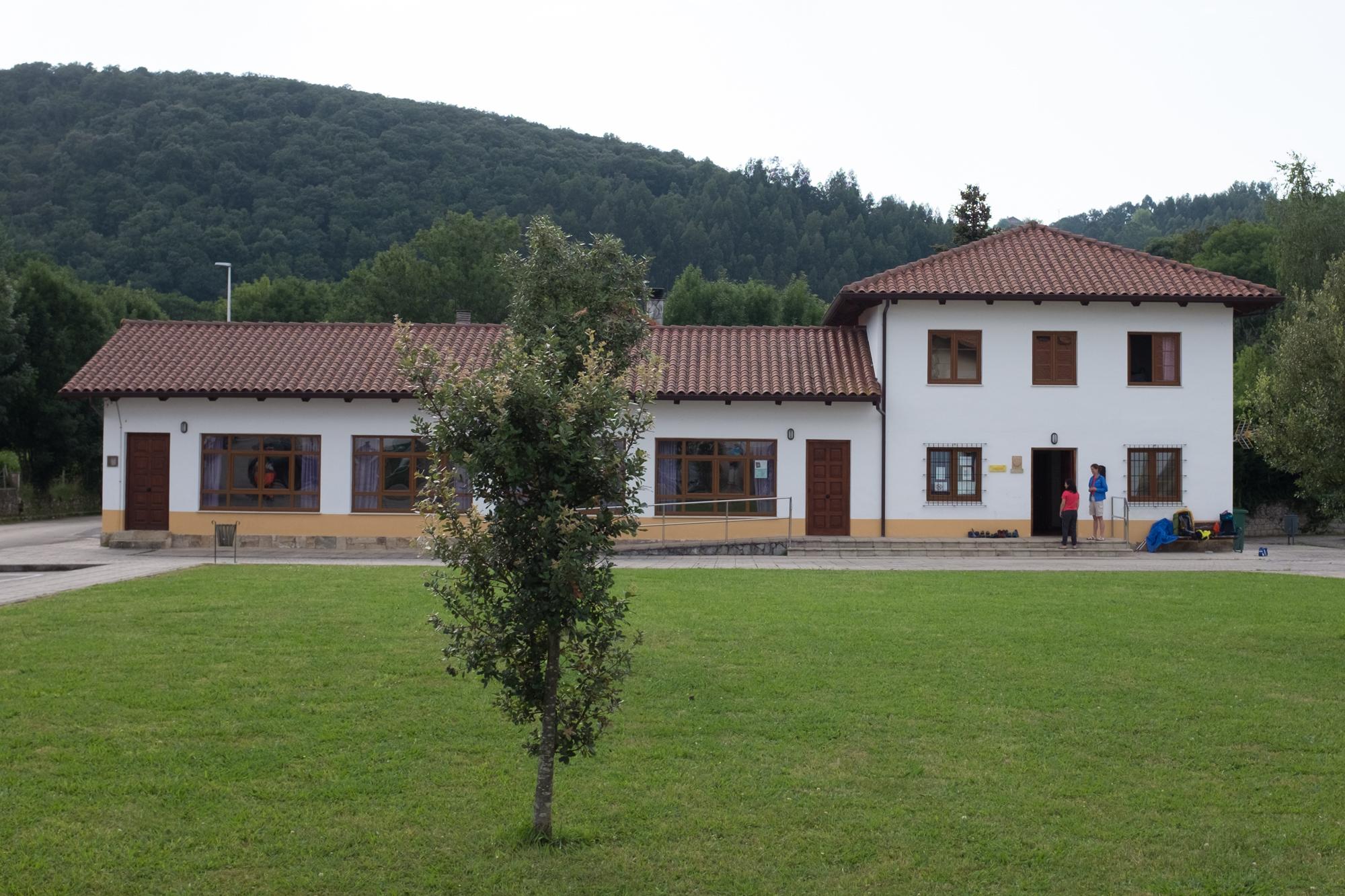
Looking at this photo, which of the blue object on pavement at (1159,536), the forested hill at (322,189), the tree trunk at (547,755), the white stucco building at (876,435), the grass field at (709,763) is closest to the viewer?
the grass field at (709,763)

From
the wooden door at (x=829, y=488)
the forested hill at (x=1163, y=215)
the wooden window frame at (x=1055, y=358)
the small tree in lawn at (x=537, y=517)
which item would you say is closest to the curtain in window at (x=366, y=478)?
the wooden door at (x=829, y=488)

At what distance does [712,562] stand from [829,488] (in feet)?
16.9

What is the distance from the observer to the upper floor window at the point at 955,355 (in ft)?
93.2

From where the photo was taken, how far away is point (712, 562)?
24.3m

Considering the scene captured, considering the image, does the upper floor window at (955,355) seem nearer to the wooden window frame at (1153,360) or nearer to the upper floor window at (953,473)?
the upper floor window at (953,473)

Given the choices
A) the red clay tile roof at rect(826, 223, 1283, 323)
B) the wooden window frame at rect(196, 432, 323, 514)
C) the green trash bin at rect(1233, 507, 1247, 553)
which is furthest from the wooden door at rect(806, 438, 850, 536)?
the wooden window frame at rect(196, 432, 323, 514)

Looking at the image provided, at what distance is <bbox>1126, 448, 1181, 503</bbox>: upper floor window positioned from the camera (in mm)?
28219

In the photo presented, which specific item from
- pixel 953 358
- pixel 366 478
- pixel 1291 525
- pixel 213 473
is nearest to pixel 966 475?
pixel 953 358

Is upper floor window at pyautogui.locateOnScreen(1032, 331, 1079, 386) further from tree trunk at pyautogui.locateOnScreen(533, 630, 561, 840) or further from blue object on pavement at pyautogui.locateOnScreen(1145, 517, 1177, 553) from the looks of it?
tree trunk at pyautogui.locateOnScreen(533, 630, 561, 840)

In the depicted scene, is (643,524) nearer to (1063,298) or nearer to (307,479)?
(307,479)

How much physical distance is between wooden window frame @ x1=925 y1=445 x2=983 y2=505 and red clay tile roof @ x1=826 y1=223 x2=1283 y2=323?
360 centimetres

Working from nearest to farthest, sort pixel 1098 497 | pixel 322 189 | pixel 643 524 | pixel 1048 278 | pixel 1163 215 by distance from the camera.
Result: pixel 1098 497, pixel 643 524, pixel 1048 278, pixel 322 189, pixel 1163 215

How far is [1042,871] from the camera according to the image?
6258mm

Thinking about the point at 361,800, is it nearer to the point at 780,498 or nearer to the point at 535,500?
the point at 535,500
